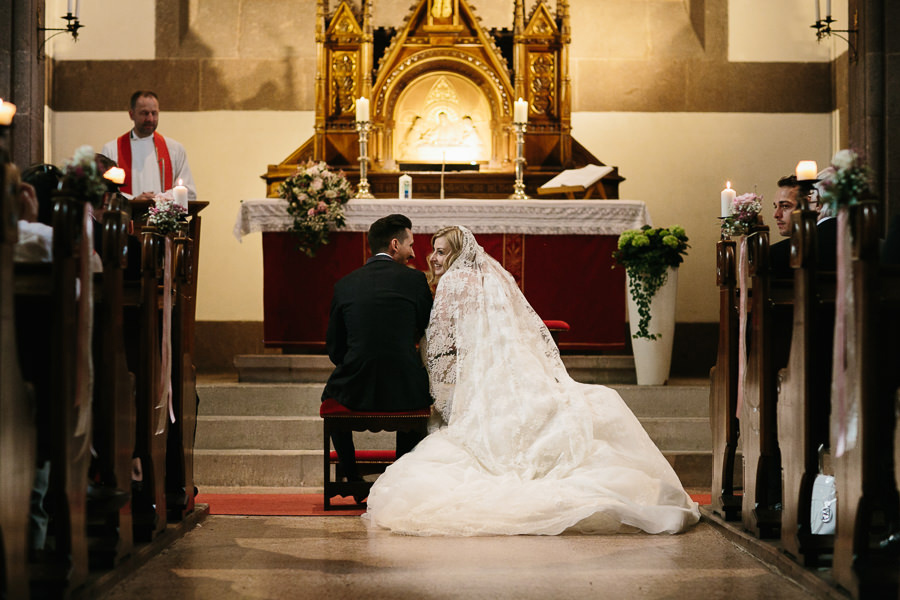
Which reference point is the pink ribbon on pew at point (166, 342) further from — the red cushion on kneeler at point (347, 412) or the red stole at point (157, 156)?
the red stole at point (157, 156)

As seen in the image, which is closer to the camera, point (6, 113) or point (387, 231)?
point (6, 113)

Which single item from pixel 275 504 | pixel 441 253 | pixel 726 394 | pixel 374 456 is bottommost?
pixel 275 504

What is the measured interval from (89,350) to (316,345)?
4259 mm

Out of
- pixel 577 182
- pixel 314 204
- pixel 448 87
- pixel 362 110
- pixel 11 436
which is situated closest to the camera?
pixel 11 436

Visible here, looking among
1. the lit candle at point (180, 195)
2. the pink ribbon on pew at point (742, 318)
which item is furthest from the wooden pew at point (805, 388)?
the lit candle at point (180, 195)

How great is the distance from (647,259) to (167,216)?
12.1ft

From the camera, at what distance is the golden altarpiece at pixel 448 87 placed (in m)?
8.76

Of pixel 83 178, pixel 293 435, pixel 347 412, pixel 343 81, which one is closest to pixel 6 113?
pixel 83 178

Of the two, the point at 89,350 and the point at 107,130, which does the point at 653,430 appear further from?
the point at 107,130

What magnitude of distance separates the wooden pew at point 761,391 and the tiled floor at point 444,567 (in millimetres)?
198

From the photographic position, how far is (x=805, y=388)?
3645mm

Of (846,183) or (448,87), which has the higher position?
(448,87)

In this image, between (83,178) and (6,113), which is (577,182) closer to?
(83,178)

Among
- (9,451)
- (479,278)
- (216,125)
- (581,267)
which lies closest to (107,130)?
(216,125)
